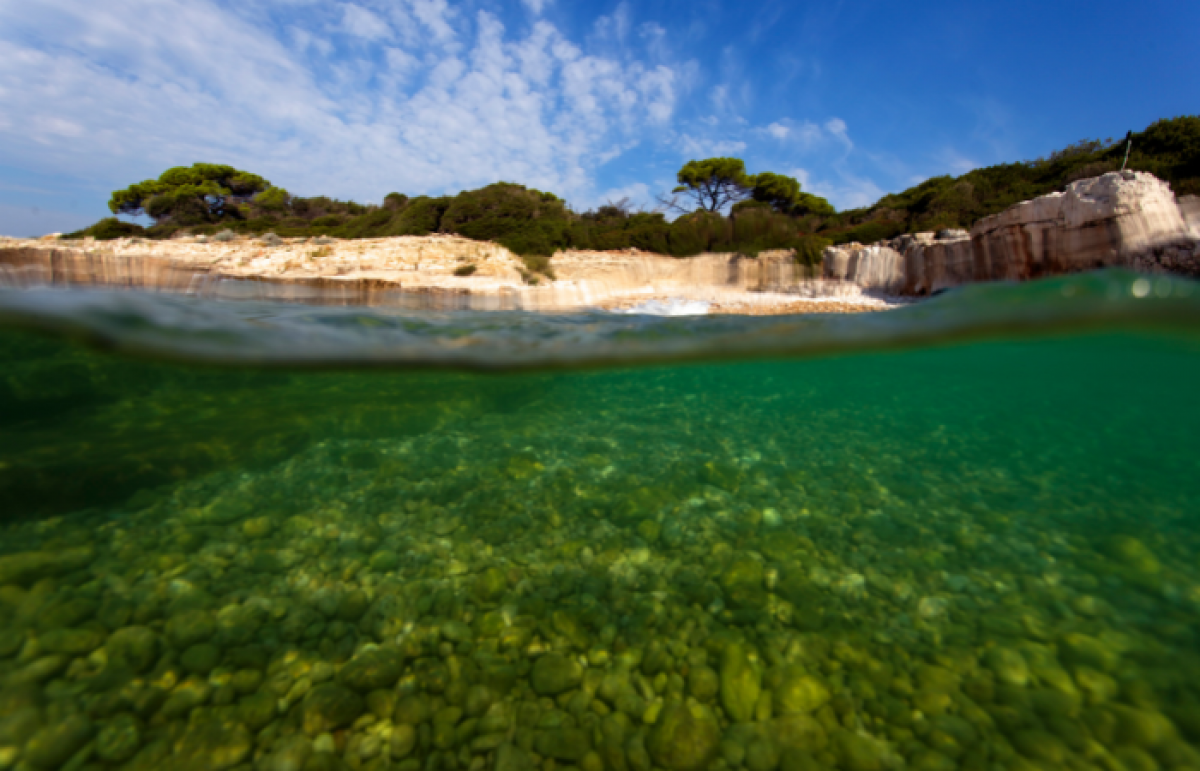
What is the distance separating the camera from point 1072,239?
1217 centimetres

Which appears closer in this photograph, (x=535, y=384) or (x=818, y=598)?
(x=818, y=598)

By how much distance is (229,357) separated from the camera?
19.3 feet

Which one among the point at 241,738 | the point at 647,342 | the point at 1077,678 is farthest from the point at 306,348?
the point at 1077,678

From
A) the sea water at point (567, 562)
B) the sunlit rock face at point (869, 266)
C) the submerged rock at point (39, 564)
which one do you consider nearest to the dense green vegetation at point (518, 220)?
the sunlit rock face at point (869, 266)

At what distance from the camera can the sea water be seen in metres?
1.85

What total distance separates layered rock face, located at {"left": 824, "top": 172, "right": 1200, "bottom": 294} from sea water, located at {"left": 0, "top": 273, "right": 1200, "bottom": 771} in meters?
6.47

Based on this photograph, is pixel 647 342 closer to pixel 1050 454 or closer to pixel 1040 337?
pixel 1040 337

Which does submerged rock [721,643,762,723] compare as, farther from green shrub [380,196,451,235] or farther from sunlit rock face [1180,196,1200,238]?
green shrub [380,196,451,235]

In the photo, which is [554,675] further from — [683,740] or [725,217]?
[725,217]

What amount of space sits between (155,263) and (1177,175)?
35.0 metres

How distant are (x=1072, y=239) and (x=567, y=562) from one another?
55.1 feet

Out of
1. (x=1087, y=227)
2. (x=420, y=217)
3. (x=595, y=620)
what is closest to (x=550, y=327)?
(x=595, y=620)

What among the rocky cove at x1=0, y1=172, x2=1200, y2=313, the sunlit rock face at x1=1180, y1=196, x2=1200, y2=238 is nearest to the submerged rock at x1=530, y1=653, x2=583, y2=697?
the rocky cove at x1=0, y1=172, x2=1200, y2=313

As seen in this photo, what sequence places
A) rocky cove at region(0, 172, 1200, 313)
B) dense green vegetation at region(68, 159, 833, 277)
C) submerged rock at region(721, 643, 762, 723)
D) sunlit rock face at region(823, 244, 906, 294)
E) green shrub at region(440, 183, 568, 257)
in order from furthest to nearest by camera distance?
dense green vegetation at region(68, 159, 833, 277), green shrub at region(440, 183, 568, 257), sunlit rock face at region(823, 244, 906, 294), rocky cove at region(0, 172, 1200, 313), submerged rock at region(721, 643, 762, 723)
